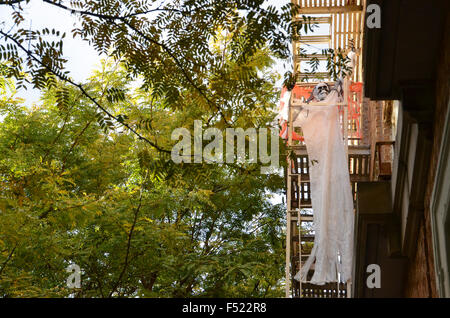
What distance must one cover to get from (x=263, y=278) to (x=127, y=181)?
5.56 metres

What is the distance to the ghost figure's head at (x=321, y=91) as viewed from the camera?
12.2 metres

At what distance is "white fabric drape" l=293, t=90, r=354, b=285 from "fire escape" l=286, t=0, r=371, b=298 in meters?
0.27

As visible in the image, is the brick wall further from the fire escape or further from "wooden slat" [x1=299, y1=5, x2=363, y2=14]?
"wooden slat" [x1=299, y1=5, x2=363, y2=14]

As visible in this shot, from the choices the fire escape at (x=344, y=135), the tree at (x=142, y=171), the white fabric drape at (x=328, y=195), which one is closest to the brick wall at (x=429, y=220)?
the tree at (x=142, y=171)

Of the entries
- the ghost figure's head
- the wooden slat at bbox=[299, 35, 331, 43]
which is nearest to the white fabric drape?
the ghost figure's head

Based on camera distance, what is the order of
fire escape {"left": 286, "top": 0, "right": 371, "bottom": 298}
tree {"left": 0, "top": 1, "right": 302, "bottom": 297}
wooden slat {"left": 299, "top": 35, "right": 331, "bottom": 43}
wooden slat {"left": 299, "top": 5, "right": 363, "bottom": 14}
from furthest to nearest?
wooden slat {"left": 299, "top": 35, "right": 331, "bottom": 43} → wooden slat {"left": 299, "top": 5, "right": 363, "bottom": 14} → fire escape {"left": 286, "top": 0, "right": 371, "bottom": 298} → tree {"left": 0, "top": 1, "right": 302, "bottom": 297}

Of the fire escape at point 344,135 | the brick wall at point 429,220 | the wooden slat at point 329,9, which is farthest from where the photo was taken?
the wooden slat at point 329,9

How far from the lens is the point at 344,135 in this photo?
11.4 metres

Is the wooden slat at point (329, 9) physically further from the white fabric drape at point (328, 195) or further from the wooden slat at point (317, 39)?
the white fabric drape at point (328, 195)

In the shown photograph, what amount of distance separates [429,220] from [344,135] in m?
6.28

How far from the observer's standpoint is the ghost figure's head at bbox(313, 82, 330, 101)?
12.2 metres

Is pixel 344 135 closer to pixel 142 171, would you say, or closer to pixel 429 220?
pixel 142 171

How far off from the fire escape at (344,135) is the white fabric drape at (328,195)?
27 centimetres

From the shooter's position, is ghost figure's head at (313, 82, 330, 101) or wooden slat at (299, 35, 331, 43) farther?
wooden slat at (299, 35, 331, 43)
